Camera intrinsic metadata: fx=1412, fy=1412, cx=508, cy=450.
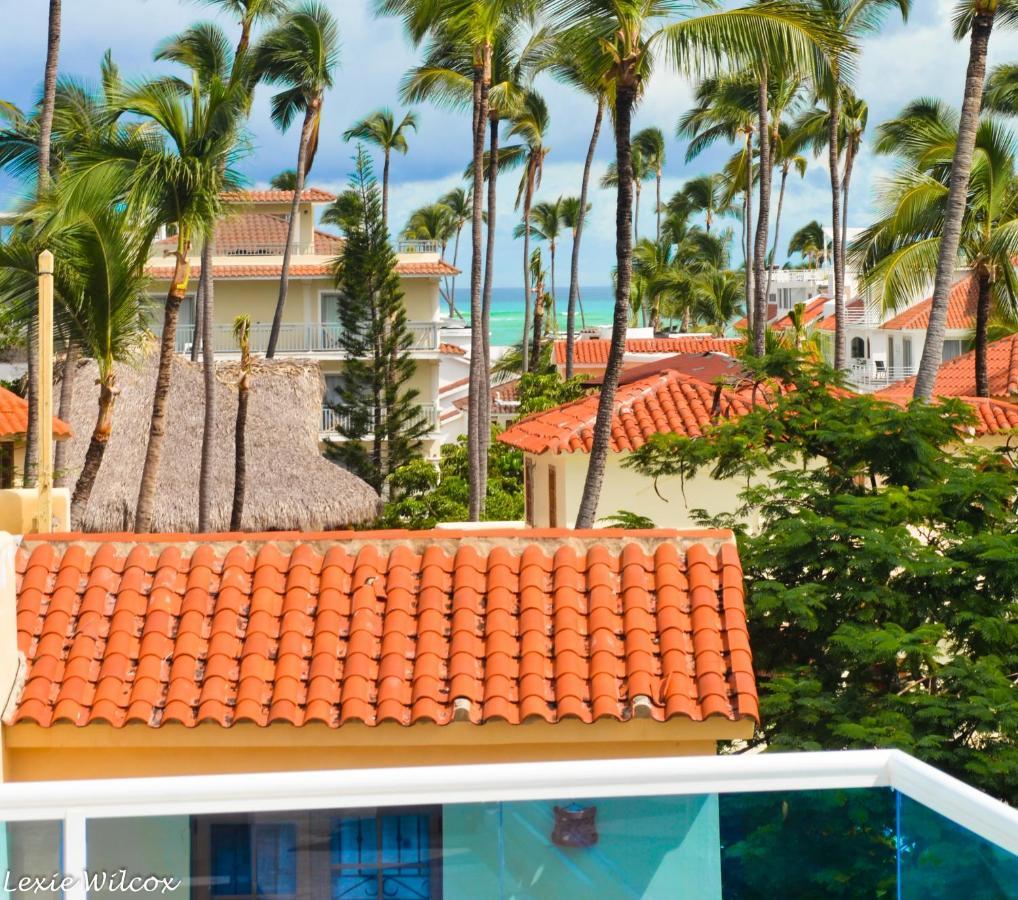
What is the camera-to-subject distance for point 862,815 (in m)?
4.06

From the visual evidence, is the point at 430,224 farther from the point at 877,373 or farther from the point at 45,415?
the point at 45,415

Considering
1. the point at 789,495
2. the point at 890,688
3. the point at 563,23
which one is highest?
the point at 563,23

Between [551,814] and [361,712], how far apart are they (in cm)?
466

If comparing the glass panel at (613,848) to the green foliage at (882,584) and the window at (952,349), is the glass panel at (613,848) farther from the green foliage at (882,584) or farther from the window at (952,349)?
the window at (952,349)

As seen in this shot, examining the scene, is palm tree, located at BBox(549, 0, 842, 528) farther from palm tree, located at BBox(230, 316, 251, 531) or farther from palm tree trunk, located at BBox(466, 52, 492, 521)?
palm tree, located at BBox(230, 316, 251, 531)

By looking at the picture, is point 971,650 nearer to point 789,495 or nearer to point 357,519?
point 789,495

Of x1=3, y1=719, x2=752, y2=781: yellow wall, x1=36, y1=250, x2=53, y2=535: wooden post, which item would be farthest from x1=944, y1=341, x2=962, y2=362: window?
x1=3, y1=719, x2=752, y2=781: yellow wall

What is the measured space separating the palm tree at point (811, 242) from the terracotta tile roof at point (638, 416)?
88794 millimetres

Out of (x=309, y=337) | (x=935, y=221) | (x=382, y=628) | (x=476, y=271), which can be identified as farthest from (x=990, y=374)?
(x=382, y=628)

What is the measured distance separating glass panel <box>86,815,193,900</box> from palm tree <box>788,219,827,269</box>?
110855mm

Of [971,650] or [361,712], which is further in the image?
[971,650]

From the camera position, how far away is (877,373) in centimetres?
5931

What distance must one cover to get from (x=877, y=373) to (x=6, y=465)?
41630mm

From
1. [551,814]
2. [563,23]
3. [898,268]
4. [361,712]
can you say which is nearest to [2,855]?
[551,814]
